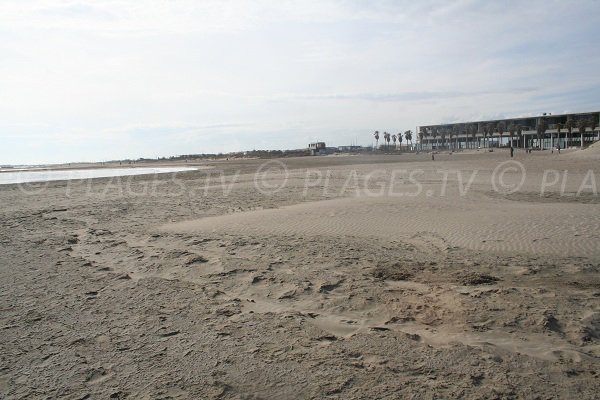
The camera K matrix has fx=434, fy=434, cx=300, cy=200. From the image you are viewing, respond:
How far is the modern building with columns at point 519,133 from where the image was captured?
278 ft

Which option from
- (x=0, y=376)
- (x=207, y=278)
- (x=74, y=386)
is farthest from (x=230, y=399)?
(x=207, y=278)

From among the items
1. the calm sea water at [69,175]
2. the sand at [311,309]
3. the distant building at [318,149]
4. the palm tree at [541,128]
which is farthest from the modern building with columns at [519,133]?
the sand at [311,309]

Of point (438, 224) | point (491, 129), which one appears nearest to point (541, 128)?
point (491, 129)

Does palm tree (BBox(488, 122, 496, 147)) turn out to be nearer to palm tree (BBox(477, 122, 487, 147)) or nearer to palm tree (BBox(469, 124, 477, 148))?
palm tree (BBox(477, 122, 487, 147))

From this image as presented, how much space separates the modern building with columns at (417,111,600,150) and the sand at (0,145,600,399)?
248ft

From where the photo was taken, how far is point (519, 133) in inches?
3839

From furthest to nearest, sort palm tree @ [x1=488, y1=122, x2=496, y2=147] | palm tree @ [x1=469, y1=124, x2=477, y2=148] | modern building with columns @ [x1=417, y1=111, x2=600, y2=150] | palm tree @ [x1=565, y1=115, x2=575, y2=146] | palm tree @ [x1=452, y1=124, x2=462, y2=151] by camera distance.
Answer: palm tree @ [x1=452, y1=124, x2=462, y2=151] < palm tree @ [x1=469, y1=124, x2=477, y2=148] < palm tree @ [x1=488, y1=122, x2=496, y2=147] < modern building with columns @ [x1=417, y1=111, x2=600, y2=150] < palm tree @ [x1=565, y1=115, x2=575, y2=146]

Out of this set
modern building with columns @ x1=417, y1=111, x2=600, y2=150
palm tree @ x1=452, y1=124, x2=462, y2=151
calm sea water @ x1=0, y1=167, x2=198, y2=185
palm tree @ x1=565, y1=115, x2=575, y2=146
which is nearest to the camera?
calm sea water @ x1=0, y1=167, x2=198, y2=185

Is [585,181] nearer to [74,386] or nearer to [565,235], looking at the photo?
[565,235]

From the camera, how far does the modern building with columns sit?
84.9m

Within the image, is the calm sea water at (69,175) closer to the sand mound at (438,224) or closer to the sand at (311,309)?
the sand mound at (438,224)

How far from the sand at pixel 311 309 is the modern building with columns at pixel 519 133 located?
248 ft

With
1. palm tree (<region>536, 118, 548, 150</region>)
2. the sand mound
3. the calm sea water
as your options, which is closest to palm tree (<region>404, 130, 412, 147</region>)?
palm tree (<region>536, 118, 548, 150</region>)

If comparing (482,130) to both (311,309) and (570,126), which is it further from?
(311,309)
